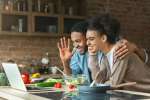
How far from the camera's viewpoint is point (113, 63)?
7.57 ft

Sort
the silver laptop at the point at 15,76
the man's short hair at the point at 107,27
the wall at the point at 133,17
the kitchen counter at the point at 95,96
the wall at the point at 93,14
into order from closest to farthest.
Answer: the kitchen counter at the point at 95,96 → the silver laptop at the point at 15,76 → the man's short hair at the point at 107,27 → the wall at the point at 93,14 → the wall at the point at 133,17

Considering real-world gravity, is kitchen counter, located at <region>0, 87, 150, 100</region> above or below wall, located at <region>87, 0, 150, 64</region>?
below

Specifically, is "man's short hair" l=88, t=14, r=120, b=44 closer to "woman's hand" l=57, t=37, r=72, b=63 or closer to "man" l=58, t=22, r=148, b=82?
"man" l=58, t=22, r=148, b=82

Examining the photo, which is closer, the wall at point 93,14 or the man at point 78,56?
the man at point 78,56

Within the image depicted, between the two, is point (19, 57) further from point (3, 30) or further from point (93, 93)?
point (93, 93)

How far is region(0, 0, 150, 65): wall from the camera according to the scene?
5.77 metres

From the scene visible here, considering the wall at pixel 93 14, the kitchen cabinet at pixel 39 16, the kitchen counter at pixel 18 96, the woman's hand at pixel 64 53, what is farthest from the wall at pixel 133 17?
the kitchen counter at pixel 18 96

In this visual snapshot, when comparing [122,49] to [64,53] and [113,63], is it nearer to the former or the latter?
[113,63]

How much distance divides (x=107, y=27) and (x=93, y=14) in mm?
3911

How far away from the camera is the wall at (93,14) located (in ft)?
18.9

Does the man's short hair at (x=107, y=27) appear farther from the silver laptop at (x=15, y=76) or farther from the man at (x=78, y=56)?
the silver laptop at (x=15, y=76)

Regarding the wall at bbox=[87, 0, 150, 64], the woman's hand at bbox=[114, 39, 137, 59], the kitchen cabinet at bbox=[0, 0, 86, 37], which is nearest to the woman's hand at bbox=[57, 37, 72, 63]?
the woman's hand at bbox=[114, 39, 137, 59]

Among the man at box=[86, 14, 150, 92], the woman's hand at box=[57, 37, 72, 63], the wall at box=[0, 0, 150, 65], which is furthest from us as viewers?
the wall at box=[0, 0, 150, 65]

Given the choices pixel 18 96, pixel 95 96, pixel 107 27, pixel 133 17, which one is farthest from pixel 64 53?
pixel 133 17
